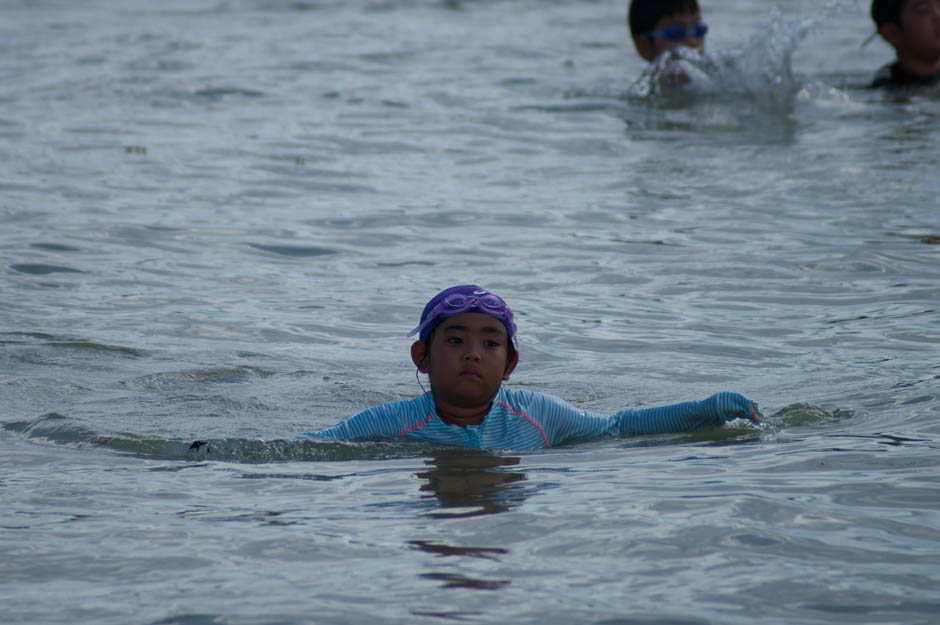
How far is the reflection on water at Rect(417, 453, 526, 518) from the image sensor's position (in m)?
5.02

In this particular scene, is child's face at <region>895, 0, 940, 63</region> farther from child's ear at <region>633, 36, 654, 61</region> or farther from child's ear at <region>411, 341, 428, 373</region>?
child's ear at <region>411, 341, 428, 373</region>

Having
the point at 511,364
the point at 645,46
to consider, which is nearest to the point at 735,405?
the point at 511,364

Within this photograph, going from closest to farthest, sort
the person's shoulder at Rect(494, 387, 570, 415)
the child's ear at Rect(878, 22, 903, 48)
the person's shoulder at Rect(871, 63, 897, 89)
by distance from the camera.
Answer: the person's shoulder at Rect(494, 387, 570, 415)
the child's ear at Rect(878, 22, 903, 48)
the person's shoulder at Rect(871, 63, 897, 89)

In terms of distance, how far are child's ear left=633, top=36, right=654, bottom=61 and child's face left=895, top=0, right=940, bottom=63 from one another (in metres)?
3.17

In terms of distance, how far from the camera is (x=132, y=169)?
1347cm

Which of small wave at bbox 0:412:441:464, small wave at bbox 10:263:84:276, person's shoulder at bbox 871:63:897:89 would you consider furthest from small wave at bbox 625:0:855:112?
small wave at bbox 0:412:441:464

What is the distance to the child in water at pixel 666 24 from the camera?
54.8ft

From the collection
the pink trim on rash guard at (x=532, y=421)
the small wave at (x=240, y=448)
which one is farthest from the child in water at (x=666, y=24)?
the small wave at (x=240, y=448)

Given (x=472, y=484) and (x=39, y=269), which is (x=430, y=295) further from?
(x=472, y=484)

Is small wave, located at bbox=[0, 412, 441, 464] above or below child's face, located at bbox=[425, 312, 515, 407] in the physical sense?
below

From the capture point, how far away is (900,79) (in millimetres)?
16641

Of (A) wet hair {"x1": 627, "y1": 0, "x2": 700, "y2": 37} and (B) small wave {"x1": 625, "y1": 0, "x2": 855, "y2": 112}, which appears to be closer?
(A) wet hair {"x1": 627, "y1": 0, "x2": 700, "y2": 37}

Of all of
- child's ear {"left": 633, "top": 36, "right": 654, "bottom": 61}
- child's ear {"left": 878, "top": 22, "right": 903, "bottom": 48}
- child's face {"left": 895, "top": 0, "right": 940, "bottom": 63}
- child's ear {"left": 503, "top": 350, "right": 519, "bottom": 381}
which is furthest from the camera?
child's ear {"left": 633, "top": 36, "right": 654, "bottom": 61}

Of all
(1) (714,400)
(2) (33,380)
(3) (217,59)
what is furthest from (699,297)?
(3) (217,59)
